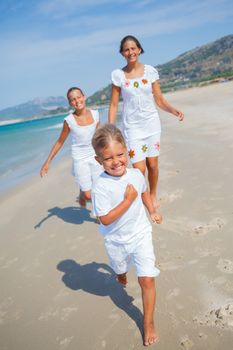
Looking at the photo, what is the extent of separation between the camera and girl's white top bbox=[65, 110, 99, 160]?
15.6 feet

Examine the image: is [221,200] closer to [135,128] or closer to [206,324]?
[135,128]

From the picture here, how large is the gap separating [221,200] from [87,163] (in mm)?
1943

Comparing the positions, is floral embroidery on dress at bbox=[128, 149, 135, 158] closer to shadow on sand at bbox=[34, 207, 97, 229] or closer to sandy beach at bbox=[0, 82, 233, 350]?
sandy beach at bbox=[0, 82, 233, 350]

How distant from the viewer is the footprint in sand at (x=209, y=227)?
12.6 feet

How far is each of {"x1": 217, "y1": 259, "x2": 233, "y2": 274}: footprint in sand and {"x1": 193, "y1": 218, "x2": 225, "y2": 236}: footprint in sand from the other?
0.63 m

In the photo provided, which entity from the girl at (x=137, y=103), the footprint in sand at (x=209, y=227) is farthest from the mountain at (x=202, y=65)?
the footprint in sand at (x=209, y=227)

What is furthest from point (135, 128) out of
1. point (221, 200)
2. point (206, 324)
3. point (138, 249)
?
A: point (206, 324)

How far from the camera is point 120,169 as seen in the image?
8.23 ft

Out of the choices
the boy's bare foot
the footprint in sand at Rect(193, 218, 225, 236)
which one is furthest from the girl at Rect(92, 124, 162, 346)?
the footprint in sand at Rect(193, 218, 225, 236)

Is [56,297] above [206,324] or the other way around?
the other way around

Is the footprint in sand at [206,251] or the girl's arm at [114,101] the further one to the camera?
the girl's arm at [114,101]

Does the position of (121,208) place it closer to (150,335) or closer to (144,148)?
(150,335)

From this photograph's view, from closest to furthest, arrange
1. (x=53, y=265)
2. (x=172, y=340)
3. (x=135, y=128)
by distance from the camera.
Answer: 1. (x=172, y=340)
2. (x=53, y=265)
3. (x=135, y=128)

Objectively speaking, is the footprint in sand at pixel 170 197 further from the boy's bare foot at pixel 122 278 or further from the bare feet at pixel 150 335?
the bare feet at pixel 150 335
